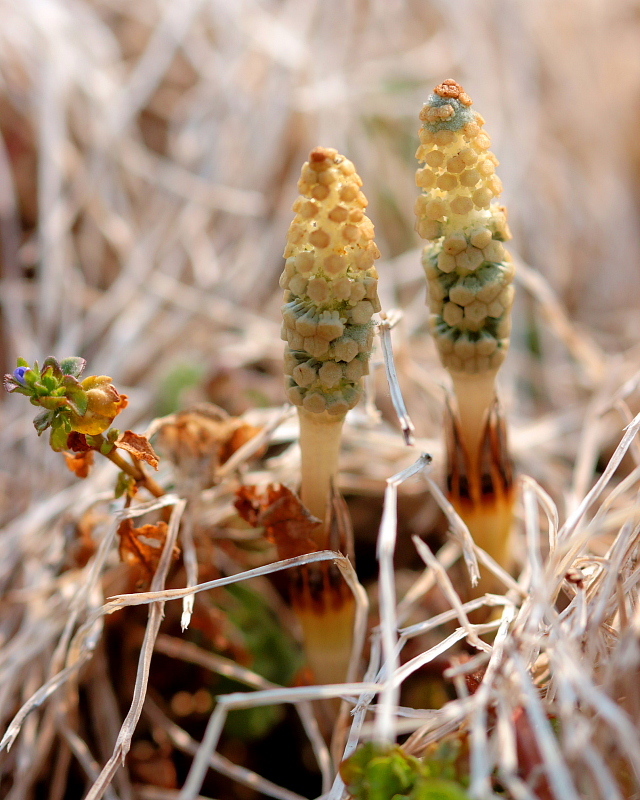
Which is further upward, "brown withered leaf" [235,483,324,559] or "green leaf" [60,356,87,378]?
"green leaf" [60,356,87,378]

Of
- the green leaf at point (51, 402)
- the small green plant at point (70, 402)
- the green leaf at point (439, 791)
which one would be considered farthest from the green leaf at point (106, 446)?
the green leaf at point (439, 791)

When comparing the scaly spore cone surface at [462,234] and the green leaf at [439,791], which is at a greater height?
the scaly spore cone surface at [462,234]

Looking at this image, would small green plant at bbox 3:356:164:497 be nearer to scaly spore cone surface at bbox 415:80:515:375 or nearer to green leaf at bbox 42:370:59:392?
green leaf at bbox 42:370:59:392

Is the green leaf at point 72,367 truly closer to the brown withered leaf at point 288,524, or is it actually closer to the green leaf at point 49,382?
the green leaf at point 49,382

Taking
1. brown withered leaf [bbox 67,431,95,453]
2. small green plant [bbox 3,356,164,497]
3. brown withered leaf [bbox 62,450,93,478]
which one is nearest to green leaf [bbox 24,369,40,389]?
small green plant [bbox 3,356,164,497]

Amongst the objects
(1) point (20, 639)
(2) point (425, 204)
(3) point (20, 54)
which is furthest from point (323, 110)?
(1) point (20, 639)
